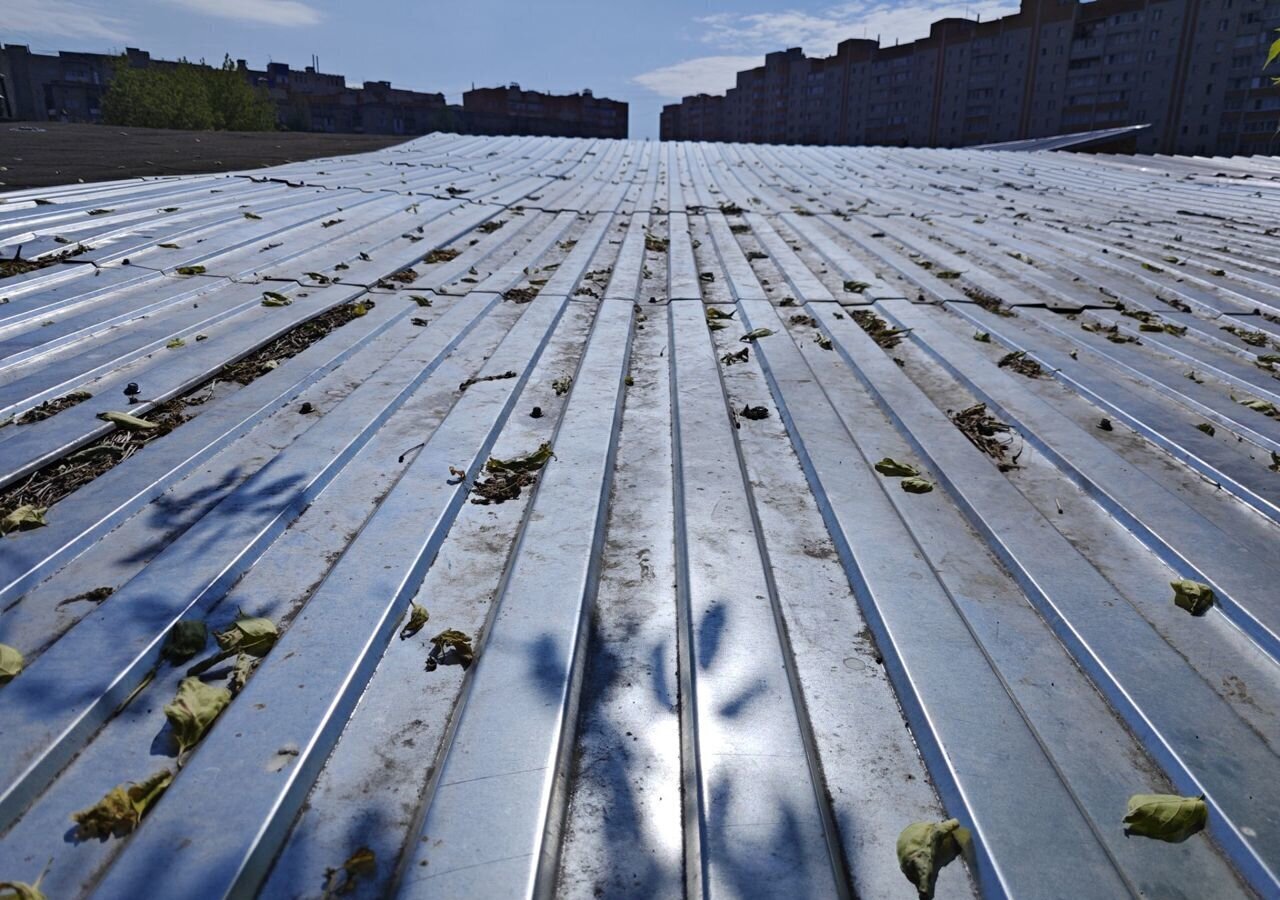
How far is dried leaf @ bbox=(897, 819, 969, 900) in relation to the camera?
51.9 inches

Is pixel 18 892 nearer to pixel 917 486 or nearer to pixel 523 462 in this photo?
pixel 523 462

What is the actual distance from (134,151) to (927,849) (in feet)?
45.5

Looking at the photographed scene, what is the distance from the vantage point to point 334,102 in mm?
78250

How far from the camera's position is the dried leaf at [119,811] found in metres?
1.38

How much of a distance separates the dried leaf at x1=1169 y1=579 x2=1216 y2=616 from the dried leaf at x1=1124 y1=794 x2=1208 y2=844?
0.75 metres

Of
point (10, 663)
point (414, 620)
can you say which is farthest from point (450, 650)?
point (10, 663)

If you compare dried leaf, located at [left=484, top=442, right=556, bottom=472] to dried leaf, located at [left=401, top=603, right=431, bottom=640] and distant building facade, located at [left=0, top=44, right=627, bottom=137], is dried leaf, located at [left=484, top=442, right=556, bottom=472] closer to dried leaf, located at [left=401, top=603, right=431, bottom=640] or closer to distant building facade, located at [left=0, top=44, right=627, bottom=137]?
dried leaf, located at [left=401, top=603, right=431, bottom=640]

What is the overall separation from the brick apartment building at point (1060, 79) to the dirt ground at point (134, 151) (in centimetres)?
5919

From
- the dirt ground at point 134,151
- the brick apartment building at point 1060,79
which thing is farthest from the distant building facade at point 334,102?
the dirt ground at point 134,151

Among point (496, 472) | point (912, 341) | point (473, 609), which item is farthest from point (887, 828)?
point (912, 341)

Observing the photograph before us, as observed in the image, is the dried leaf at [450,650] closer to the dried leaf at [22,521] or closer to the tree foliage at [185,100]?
the dried leaf at [22,521]

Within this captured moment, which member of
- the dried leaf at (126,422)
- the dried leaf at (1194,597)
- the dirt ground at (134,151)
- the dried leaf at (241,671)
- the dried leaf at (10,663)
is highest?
the dirt ground at (134,151)

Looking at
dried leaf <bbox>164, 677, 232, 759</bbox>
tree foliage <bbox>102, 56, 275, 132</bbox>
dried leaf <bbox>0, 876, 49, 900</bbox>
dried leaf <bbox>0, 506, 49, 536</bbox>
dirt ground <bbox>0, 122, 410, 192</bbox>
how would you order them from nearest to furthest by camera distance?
1. dried leaf <bbox>0, 876, 49, 900</bbox>
2. dried leaf <bbox>164, 677, 232, 759</bbox>
3. dried leaf <bbox>0, 506, 49, 536</bbox>
4. dirt ground <bbox>0, 122, 410, 192</bbox>
5. tree foliage <bbox>102, 56, 275, 132</bbox>

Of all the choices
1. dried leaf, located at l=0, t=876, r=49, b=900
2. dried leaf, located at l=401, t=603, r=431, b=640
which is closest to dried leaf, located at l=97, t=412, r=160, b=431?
dried leaf, located at l=401, t=603, r=431, b=640
